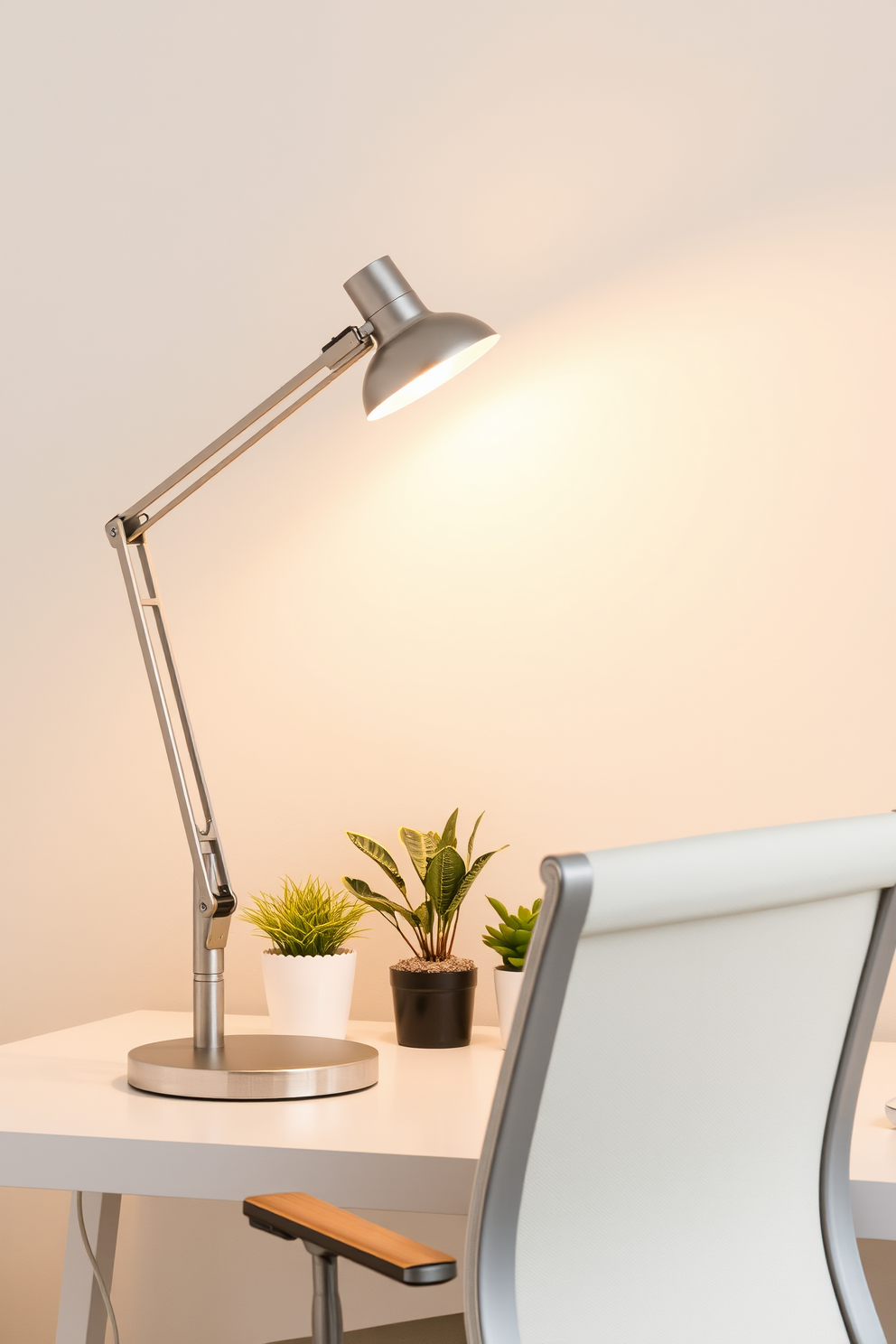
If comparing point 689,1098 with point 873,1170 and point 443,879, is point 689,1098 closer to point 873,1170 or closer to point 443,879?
point 873,1170

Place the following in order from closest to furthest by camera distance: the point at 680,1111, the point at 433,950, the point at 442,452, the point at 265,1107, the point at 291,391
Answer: the point at 680,1111 < the point at 265,1107 < the point at 291,391 < the point at 433,950 < the point at 442,452

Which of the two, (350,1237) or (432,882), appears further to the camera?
(432,882)

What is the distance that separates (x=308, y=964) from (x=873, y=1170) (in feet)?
2.39

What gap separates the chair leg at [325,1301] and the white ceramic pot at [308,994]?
0.60 metres

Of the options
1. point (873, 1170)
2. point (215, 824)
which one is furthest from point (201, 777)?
point (873, 1170)

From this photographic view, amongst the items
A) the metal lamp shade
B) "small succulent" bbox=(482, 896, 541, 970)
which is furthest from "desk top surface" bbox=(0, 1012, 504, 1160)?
the metal lamp shade

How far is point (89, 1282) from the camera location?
1472mm

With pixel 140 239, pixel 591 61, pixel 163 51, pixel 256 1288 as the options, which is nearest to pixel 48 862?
pixel 256 1288

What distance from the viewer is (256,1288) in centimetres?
175

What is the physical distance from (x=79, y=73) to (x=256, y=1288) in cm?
183

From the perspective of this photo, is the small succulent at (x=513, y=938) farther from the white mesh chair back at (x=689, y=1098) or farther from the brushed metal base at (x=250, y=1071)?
the white mesh chair back at (x=689, y=1098)

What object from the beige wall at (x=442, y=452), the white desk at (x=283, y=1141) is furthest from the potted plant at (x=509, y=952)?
the beige wall at (x=442, y=452)

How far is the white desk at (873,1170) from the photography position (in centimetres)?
93

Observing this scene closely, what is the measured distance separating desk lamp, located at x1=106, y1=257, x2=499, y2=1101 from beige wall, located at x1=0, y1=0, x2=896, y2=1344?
44 centimetres
